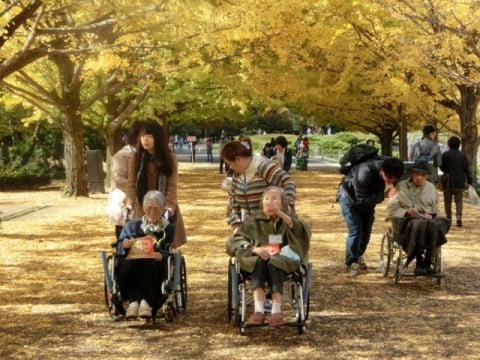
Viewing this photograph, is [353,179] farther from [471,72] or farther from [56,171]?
[56,171]

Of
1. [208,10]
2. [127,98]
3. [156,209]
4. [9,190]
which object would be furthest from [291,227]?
[9,190]

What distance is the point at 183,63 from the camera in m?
14.3

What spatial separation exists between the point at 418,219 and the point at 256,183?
2357 millimetres

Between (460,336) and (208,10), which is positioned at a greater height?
(208,10)

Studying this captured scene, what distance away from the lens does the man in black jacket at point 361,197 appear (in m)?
8.32

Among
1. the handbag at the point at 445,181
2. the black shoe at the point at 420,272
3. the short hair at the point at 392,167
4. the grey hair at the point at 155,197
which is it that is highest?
the short hair at the point at 392,167

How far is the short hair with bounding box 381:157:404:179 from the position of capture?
782 cm

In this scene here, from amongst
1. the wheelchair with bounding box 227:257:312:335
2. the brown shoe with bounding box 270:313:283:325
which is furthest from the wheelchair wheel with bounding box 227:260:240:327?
the brown shoe with bounding box 270:313:283:325

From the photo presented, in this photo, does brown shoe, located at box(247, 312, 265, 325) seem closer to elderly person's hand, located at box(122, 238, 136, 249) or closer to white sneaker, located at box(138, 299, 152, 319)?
white sneaker, located at box(138, 299, 152, 319)

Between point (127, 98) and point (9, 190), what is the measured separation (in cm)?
510

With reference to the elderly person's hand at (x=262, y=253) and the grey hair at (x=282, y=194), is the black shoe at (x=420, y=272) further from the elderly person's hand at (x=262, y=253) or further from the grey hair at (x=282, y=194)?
the elderly person's hand at (x=262, y=253)

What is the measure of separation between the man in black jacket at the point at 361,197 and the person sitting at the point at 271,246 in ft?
7.47

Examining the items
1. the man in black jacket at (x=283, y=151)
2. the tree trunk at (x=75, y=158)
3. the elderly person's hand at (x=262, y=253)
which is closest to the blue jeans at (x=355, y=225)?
the elderly person's hand at (x=262, y=253)

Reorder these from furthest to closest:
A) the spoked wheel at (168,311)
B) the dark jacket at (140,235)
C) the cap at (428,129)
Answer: the cap at (428,129)
the spoked wheel at (168,311)
the dark jacket at (140,235)
